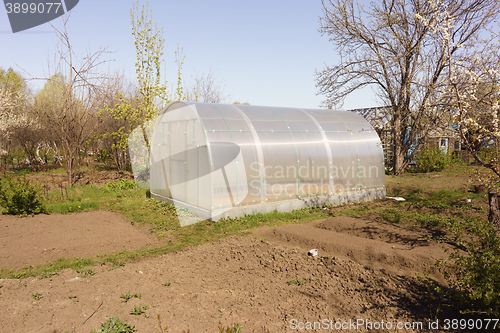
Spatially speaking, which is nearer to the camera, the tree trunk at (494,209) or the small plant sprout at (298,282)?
the small plant sprout at (298,282)

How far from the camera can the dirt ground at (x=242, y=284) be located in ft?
13.7

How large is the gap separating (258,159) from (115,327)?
21.9 feet

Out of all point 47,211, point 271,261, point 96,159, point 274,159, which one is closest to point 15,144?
point 96,159

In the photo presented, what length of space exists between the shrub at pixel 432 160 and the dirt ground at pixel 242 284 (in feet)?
41.8

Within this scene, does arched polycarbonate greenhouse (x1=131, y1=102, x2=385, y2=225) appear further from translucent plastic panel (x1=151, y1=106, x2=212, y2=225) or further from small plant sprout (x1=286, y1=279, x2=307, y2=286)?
small plant sprout (x1=286, y1=279, x2=307, y2=286)

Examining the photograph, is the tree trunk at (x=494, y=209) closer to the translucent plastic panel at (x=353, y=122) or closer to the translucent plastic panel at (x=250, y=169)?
the translucent plastic panel at (x=250, y=169)

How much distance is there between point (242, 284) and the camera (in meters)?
5.32

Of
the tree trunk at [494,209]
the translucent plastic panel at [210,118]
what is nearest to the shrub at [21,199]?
the translucent plastic panel at [210,118]

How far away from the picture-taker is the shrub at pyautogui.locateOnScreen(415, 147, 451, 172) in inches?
739

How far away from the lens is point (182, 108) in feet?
34.9

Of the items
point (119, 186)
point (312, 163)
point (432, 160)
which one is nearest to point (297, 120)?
point (312, 163)

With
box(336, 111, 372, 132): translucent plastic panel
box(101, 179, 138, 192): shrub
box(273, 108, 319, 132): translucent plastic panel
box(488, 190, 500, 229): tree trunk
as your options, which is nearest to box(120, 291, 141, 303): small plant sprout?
box(488, 190, 500, 229): tree trunk

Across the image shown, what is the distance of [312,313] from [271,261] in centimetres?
178

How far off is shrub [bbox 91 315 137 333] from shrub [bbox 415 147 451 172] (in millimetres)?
19106
